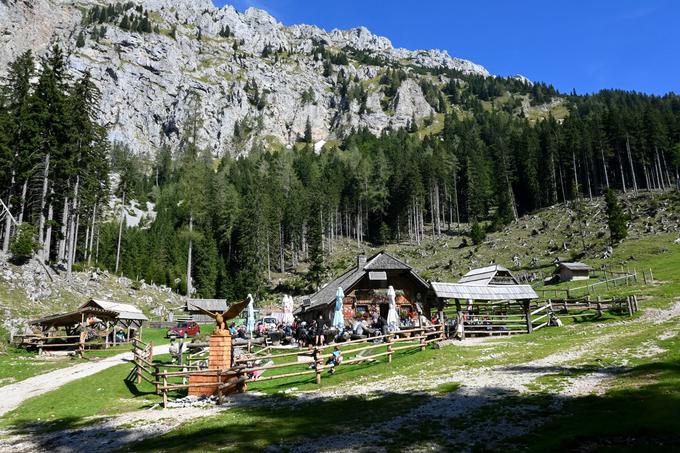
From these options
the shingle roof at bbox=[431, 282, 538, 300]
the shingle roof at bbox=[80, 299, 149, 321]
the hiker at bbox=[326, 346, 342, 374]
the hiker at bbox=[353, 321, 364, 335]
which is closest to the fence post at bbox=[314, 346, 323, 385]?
the hiker at bbox=[326, 346, 342, 374]

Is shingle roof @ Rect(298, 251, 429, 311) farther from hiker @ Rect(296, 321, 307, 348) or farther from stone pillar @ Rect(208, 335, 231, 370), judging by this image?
stone pillar @ Rect(208, 335, 231, 370)

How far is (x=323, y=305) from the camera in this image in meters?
34.4

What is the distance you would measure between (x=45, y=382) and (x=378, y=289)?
913 inches

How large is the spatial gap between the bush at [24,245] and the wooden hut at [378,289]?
25.0 m

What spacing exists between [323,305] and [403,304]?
7008mm

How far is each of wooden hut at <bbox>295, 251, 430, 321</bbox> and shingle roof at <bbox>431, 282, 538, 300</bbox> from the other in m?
7.45

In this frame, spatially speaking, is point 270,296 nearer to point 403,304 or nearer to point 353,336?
point 403,304

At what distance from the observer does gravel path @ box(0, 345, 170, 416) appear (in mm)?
18125

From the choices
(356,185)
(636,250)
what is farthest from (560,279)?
(356,185)

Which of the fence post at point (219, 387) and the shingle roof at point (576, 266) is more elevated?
the shingle roof at point (576, 266)

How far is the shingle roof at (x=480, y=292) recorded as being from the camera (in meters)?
27.8

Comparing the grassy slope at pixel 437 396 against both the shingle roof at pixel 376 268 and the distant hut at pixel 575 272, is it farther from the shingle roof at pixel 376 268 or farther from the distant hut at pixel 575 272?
the distant hut at pixel 575 272

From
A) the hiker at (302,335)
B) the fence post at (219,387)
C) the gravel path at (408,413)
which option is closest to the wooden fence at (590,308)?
the gravel path at (408,413)

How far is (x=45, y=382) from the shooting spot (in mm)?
21422
